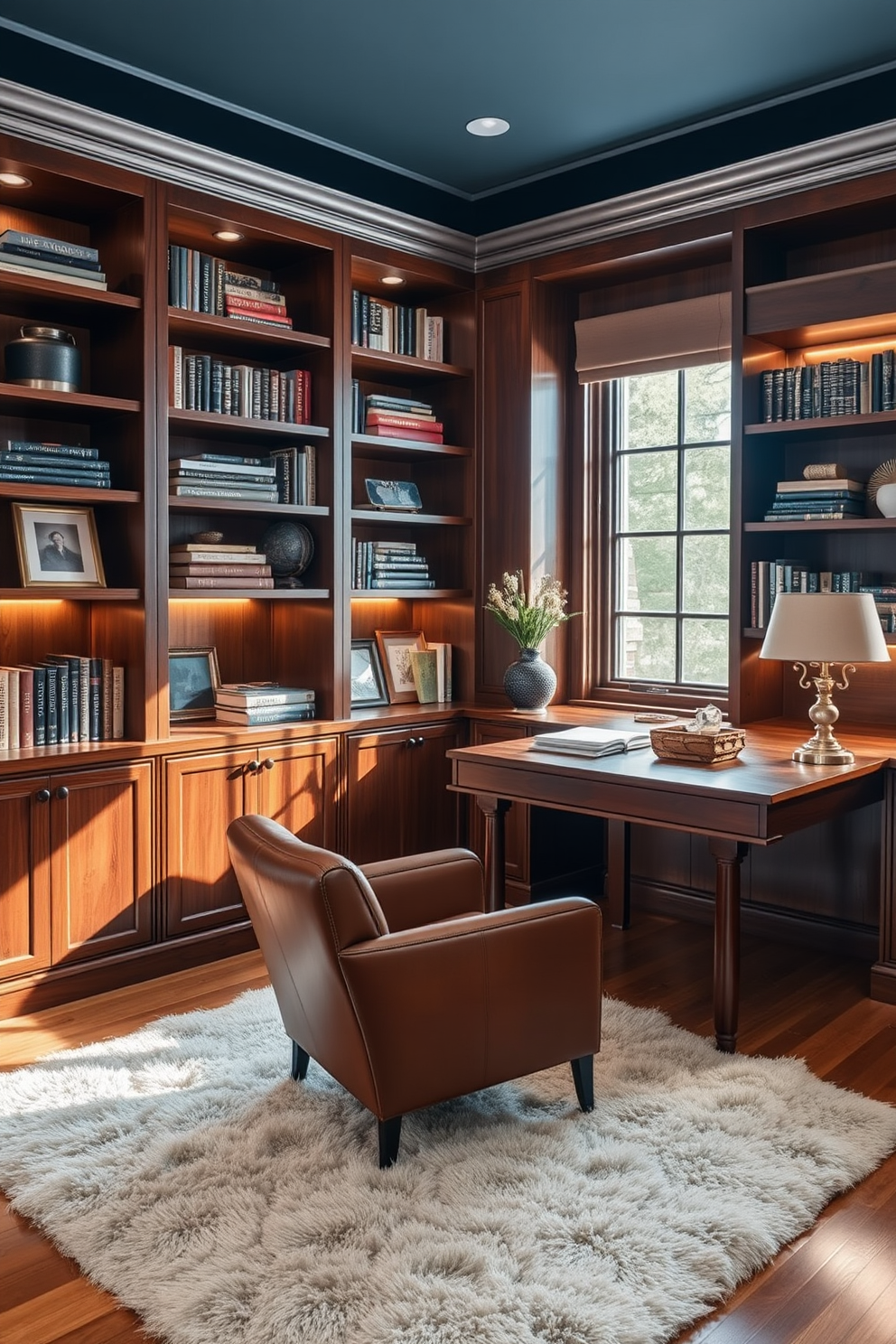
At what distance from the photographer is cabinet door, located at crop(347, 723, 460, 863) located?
4281mm

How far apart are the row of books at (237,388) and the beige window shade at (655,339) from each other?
1213 millimetres

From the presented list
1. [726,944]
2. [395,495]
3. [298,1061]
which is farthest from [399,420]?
[298,1061]

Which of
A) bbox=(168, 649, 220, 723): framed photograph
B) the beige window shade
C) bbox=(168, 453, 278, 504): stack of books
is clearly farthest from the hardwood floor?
the beige window shade

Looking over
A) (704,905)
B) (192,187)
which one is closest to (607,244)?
(192,187)

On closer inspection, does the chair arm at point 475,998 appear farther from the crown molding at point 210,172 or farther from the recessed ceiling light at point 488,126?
the recessed ceiling light at point 488,126

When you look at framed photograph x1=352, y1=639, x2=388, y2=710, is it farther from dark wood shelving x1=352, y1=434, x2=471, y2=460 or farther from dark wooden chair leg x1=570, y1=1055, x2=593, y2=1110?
dark wooden chair leg x1=570, y1=1055, x2=593, y2=1110

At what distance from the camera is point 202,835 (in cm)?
381

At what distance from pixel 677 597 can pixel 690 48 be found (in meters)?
1.97

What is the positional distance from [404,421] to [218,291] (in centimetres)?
97

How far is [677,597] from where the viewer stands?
452 centimetres

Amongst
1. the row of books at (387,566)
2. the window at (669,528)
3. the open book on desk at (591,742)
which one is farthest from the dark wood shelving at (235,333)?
the open book on desk at (591,742)

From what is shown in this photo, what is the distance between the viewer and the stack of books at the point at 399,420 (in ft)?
14.8

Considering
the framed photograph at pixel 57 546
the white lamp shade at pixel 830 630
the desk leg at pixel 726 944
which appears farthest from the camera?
the framed photograph at pixel 57 546

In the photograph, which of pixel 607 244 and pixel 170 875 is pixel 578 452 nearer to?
pixel 607 244
